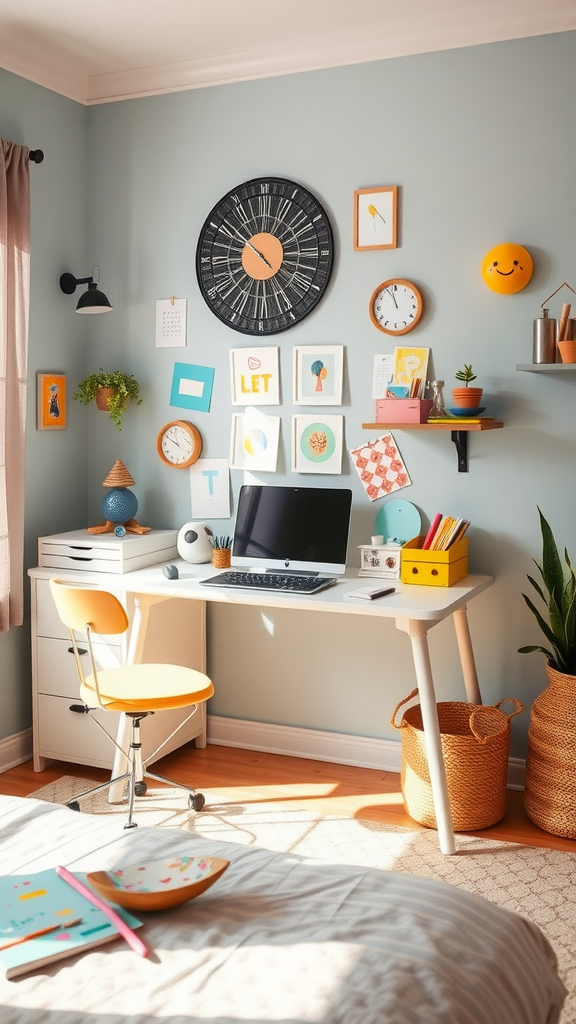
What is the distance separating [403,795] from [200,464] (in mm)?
1484

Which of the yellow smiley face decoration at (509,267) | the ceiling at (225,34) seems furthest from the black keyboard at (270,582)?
the ceiling at (225,34)

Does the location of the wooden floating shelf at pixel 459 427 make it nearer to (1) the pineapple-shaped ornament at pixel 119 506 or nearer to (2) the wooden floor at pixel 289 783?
(1) the pineapple-shaped ornament at pixel 119 506

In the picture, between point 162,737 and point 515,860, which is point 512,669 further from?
point 162,737

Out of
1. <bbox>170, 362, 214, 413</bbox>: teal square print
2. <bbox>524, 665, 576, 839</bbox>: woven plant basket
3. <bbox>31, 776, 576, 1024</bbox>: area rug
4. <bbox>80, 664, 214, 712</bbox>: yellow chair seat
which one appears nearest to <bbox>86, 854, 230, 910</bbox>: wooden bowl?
<bbox>31, 776, 576, 1024</bbox>: area rug

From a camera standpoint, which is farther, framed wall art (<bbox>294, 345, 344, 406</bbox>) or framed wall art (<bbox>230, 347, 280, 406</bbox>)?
framed wall art (<bbox>230, 347, 280, 406</bbox>)

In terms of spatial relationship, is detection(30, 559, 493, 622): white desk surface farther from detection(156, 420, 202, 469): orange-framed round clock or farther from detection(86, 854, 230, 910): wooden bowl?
detection(86, 854, 230, 910): wooden bowl

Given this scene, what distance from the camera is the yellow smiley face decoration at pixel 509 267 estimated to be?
10.0 ft

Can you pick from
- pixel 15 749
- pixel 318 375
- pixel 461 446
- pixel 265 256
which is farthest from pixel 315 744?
pixel 265 256

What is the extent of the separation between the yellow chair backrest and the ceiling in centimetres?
191

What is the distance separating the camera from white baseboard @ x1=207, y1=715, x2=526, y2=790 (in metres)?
3.44

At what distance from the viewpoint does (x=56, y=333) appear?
372cm

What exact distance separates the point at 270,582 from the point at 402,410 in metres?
0.73

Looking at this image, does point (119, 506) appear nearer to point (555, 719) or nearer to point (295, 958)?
point (555, 719)

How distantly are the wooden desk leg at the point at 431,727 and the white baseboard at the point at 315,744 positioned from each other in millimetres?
588
